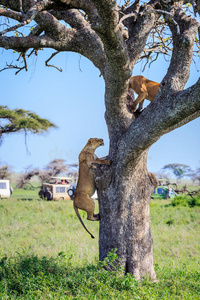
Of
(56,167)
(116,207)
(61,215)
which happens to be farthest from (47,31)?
(56,167)

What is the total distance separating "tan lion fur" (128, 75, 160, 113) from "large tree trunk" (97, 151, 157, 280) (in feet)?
3.88

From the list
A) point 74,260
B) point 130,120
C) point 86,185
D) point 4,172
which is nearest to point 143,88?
point 130,120

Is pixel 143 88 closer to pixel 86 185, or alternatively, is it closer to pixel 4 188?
pixel 86 185

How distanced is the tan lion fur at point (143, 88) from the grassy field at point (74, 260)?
9.21 feet

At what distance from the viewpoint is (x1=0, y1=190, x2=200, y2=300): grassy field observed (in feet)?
14.9

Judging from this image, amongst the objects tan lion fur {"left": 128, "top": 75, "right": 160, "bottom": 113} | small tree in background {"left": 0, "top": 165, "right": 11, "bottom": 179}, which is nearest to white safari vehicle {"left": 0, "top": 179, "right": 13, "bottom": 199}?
small tree in background {"left": 0, "top": 165, "right": 11, "bottom": 179}

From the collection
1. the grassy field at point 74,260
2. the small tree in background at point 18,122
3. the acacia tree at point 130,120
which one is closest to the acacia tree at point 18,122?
the small tree in background at point 18,122

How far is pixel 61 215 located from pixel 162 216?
432cm

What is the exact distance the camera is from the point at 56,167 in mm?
41625

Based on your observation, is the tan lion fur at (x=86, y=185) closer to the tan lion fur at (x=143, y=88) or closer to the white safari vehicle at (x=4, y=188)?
the tan lion fur at (x=143, y=88)

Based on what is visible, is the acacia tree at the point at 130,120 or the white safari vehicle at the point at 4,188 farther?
the white safari vehicle at the point at 4,188

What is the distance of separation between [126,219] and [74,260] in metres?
1.95

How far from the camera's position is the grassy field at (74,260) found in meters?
4.53

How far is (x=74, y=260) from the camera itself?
652 cm
